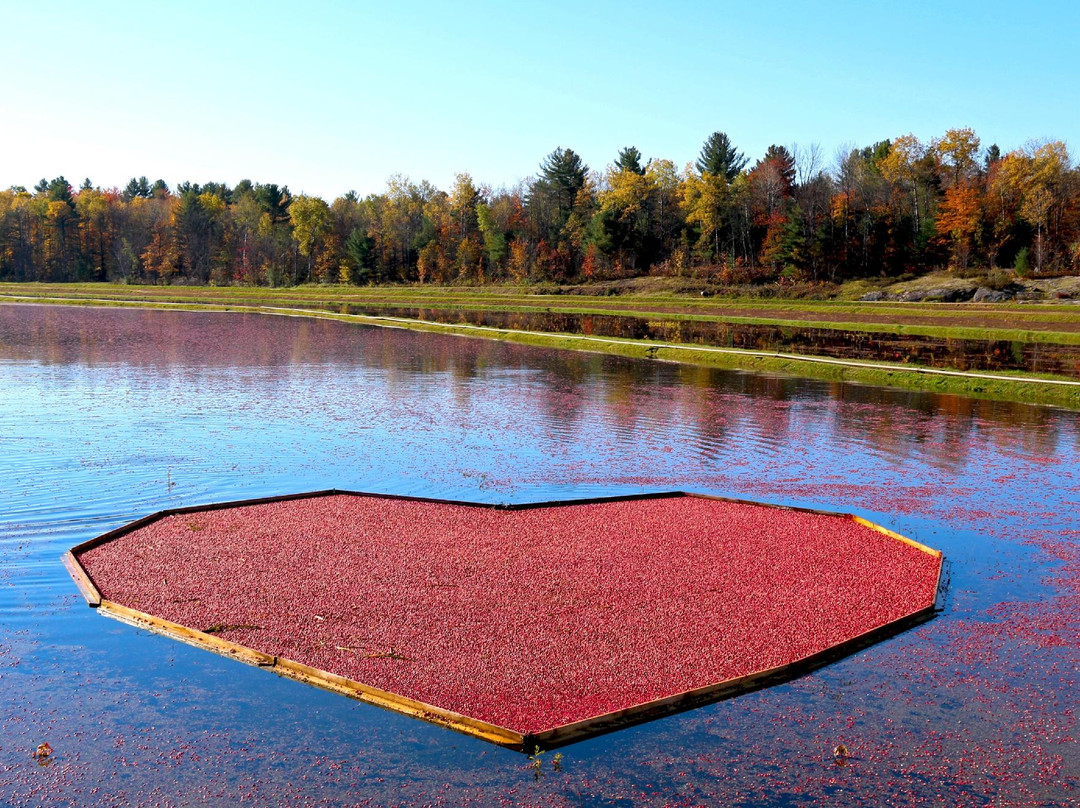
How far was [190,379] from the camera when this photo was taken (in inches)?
1098

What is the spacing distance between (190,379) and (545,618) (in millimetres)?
21386

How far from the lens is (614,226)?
8894 cm

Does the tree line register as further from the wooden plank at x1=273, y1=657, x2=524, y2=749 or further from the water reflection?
the wooden plank at x1=273, y1=657, x2=524, y2=749

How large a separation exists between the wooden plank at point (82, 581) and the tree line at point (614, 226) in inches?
2598

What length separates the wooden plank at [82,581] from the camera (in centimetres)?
996

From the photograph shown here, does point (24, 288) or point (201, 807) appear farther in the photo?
point (24, 288)

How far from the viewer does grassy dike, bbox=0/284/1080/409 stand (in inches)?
1083

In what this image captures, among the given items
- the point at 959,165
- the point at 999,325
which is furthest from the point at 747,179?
the point at 999,325

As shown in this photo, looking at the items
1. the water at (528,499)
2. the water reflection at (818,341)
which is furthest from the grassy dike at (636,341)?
the water at (528,499)

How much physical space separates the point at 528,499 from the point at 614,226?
76699 millimetres

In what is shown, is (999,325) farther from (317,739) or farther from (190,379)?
(317,739)

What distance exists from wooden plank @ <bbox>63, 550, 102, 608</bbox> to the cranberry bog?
3 cm

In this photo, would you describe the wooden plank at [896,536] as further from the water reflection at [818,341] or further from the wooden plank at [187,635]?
the water reflection at [818,341]

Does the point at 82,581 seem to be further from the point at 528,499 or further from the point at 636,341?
the point at 636,341
